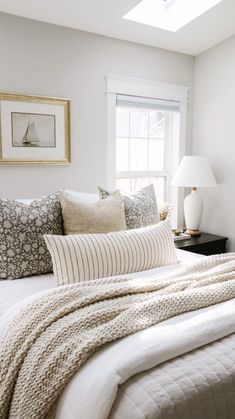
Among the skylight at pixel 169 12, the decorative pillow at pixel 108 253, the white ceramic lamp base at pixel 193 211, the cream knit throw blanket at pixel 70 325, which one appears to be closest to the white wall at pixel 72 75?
the skylight at pixel 169 12

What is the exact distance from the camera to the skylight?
2.72 m

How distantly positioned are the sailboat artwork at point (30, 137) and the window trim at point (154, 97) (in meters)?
0.65

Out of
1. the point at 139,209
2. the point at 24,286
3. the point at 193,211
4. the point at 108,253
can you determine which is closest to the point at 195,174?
the point at 193,211

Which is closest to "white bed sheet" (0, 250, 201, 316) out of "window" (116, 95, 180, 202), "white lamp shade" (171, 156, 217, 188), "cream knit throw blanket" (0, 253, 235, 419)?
"cream knit throw blanket" (0, 253, 235, 419)

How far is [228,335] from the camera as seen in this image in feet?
4.07

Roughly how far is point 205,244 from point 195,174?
0.60m

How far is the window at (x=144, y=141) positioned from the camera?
3227 millimetres

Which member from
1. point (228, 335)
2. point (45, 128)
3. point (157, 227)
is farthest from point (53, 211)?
point (228, 335)

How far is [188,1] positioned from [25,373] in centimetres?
282

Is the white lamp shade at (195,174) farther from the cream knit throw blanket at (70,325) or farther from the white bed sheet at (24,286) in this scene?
the cream knit throw blanket at (70,325)

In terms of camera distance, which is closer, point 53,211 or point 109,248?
point 109,248

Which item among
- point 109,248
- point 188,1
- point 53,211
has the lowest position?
point 109,248

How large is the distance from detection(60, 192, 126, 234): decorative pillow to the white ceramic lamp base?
1.30m

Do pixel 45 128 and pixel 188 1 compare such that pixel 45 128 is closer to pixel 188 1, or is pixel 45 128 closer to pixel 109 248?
pixel 109 248
